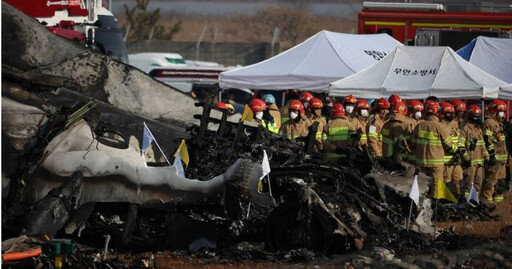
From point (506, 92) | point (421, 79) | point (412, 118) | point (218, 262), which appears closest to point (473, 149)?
point (412, 118)

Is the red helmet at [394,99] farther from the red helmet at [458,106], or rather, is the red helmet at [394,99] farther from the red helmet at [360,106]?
the red helmet at [458,106]

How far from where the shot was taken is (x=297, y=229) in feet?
34.2

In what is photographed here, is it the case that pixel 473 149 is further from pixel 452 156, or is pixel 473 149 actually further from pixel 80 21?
pixel 80 21

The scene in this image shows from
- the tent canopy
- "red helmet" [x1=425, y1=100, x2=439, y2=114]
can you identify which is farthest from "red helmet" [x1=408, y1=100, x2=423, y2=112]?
the tent canopy

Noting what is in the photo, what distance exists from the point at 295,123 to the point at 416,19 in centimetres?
863

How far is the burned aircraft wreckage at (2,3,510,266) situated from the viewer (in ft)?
32.5

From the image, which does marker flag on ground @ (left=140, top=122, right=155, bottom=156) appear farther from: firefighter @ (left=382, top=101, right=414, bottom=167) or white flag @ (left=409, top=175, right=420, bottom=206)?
firefighter @ (left=382, top=101, right=414, bottom=167)

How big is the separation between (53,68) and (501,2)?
16.4 m

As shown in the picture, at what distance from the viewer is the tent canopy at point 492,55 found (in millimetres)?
20312

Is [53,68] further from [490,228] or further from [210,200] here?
[490,228]

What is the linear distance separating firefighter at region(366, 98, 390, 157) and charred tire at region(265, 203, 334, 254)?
5076 mm

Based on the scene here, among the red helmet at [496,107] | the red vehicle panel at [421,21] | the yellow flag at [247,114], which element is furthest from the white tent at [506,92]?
the red vehicle panel at [421,21]

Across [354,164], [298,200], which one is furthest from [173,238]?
[354,164]

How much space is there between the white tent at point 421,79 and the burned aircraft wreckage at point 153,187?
5896 millimetres
